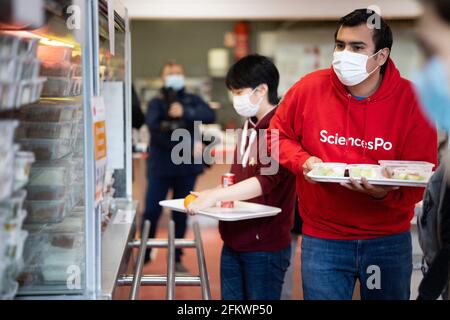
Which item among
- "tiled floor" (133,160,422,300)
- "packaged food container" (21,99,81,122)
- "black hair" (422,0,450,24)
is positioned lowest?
"tiled floor" (133,160,422,300)

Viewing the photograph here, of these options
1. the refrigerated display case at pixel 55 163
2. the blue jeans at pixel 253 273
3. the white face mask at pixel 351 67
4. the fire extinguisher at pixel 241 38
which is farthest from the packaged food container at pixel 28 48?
the fire extinguisher at pixel 241 38

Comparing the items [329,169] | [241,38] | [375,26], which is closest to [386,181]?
[329,169]

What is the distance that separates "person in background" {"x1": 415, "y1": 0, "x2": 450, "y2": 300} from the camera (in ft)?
4.51

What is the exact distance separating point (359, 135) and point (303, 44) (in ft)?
22.0

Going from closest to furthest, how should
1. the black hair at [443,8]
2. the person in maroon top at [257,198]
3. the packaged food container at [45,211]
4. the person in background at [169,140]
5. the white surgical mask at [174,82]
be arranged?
the black hair at [443,8] → the packaged food container at [45,211] → the person in maroon top at [257,198] → the person in background at [169,140] → the white surgical mask at [174,82]

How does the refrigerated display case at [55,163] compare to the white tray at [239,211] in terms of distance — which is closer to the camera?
the refrigerated display case at [55,163]

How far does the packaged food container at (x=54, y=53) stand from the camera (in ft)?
5.49

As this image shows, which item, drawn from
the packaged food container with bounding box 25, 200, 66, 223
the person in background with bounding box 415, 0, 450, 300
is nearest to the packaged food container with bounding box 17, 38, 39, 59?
the packaged food container with bounding box 25, 200, 66, 223

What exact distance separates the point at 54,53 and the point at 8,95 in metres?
0.45

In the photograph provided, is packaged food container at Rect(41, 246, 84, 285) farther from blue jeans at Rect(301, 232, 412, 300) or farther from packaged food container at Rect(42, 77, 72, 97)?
blue jeans at Rect(301, 232, 412, 300)

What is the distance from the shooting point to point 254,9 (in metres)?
7.28

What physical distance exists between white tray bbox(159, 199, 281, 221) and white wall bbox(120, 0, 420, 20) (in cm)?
461

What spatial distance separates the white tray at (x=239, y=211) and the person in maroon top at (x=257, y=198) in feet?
0.14

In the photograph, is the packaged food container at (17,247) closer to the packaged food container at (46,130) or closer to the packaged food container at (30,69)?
the packaged food container at (46,130)
